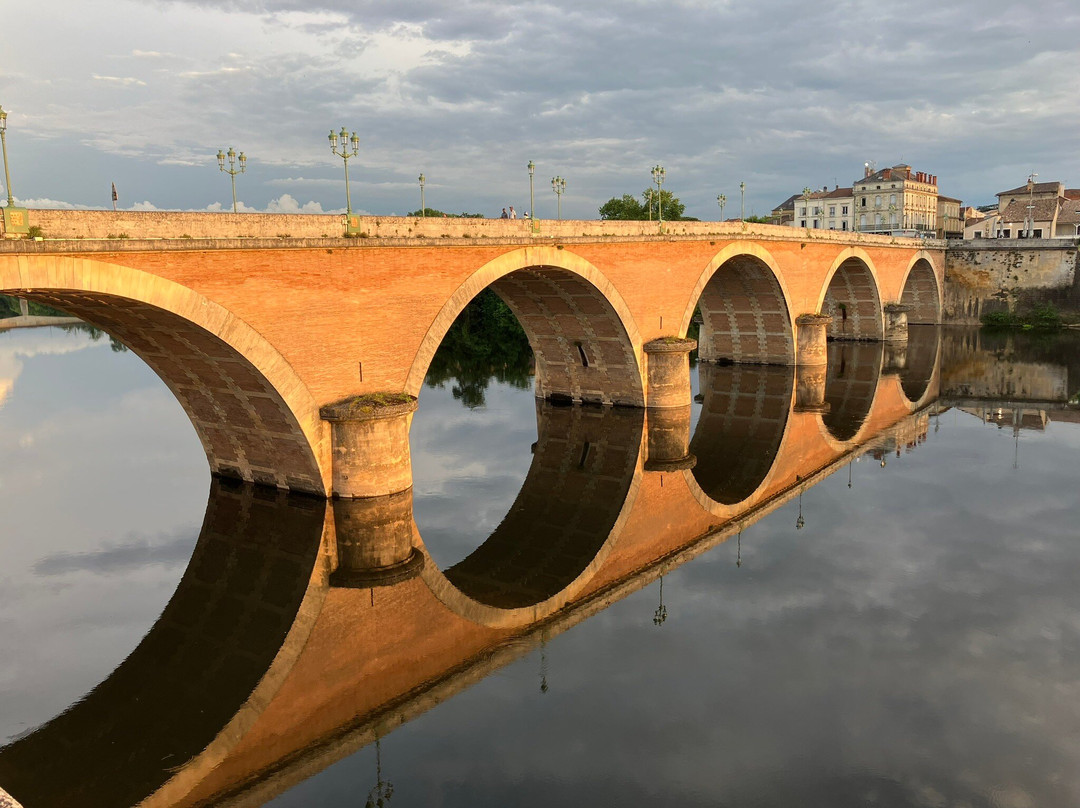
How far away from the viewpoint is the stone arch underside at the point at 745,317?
35.3 m

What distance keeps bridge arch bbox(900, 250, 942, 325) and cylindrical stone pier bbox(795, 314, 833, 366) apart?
23.7 m

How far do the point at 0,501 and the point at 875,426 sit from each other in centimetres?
2595

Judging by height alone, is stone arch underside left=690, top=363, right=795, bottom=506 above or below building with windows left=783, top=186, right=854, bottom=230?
below

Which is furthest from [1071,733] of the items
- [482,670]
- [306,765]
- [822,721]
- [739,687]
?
[306,765]

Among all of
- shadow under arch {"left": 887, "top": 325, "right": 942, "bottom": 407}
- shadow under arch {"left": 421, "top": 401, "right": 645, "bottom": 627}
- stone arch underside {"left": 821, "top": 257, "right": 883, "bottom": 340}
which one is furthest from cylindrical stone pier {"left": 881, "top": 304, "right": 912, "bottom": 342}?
shadow under arch {"left": 421, "top": 401, "right": 645, "bottom": 627}

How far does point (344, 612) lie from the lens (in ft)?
45.2

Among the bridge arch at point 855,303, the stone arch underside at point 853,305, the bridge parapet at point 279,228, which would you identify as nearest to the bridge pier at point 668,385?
the bridge parapet at point 279,228

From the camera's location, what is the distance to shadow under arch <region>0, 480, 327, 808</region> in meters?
9.41

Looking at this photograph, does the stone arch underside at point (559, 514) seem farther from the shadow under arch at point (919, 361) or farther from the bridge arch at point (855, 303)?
the bridge arch at point (855, 303)

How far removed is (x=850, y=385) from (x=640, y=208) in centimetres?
4080

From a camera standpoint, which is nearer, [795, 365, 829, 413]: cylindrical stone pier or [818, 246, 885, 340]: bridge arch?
[795, 365, 829, 413]: cylindrical stone pier

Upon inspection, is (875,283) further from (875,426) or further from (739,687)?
(739,687)

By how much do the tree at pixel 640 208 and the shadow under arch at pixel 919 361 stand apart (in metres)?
22.4

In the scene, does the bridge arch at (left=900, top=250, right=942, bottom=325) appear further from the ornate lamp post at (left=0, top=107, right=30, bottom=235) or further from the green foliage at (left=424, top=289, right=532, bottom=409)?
the ornate lamp post at (left=0, top=107, right=30, bottom=235)
